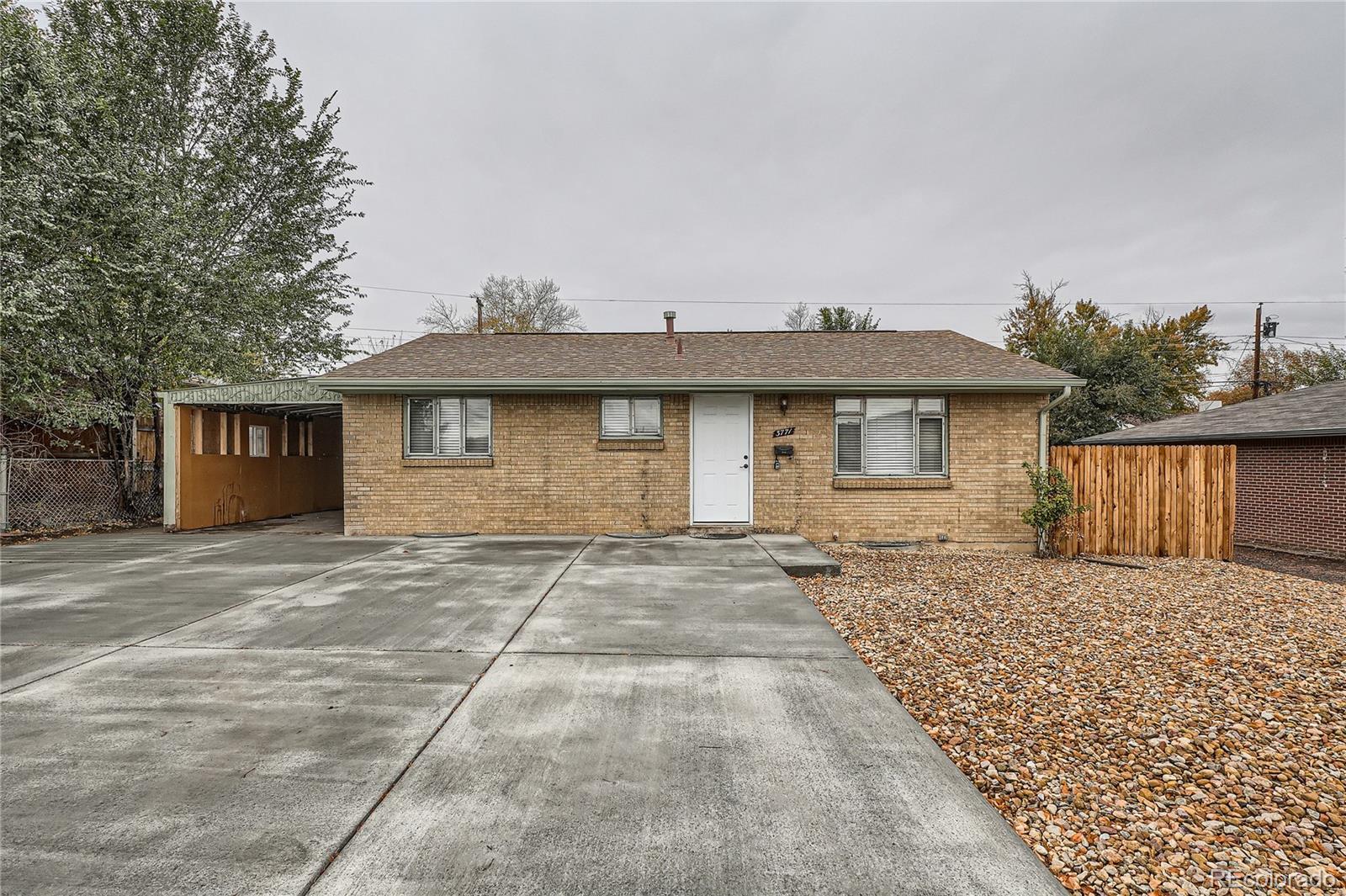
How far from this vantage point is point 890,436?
8953 millimetres

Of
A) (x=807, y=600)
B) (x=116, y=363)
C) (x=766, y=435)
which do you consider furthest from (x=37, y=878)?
(x=116, y=363)

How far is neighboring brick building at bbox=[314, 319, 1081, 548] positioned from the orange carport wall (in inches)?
133

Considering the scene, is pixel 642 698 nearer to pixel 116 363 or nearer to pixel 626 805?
pixel 626 805

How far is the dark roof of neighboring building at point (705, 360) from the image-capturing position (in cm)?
866

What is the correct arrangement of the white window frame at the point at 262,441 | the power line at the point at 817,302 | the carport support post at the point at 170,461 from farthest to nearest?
the power line at the point at 817,302 < the white window frame at the point at 262,441 < the carport support post at the point at 170,461

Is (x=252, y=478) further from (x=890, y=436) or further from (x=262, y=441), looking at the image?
(x=890, y=436)

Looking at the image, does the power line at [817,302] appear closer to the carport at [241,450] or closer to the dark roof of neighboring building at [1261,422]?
the dark roof of neighboring building at [1261,422]

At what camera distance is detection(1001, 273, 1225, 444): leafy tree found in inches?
755

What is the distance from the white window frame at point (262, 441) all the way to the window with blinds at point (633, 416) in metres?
7.72

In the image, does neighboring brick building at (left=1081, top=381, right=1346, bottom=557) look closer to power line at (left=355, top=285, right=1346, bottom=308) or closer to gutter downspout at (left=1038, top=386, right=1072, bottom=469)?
gutter downspout at (left=1038, top=386, right=1072, bottom=469)

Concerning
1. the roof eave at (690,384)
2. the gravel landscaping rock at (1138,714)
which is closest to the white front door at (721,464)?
the roof eave at (690,384)

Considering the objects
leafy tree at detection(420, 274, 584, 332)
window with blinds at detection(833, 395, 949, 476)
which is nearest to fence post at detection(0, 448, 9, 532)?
A: window with blinds at detection(833, 395, 949, 476)

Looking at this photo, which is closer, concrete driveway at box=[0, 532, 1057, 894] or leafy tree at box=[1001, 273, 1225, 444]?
concrete driveway at box=[0, 532, 1057, 894]

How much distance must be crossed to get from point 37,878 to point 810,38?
14.7 m
